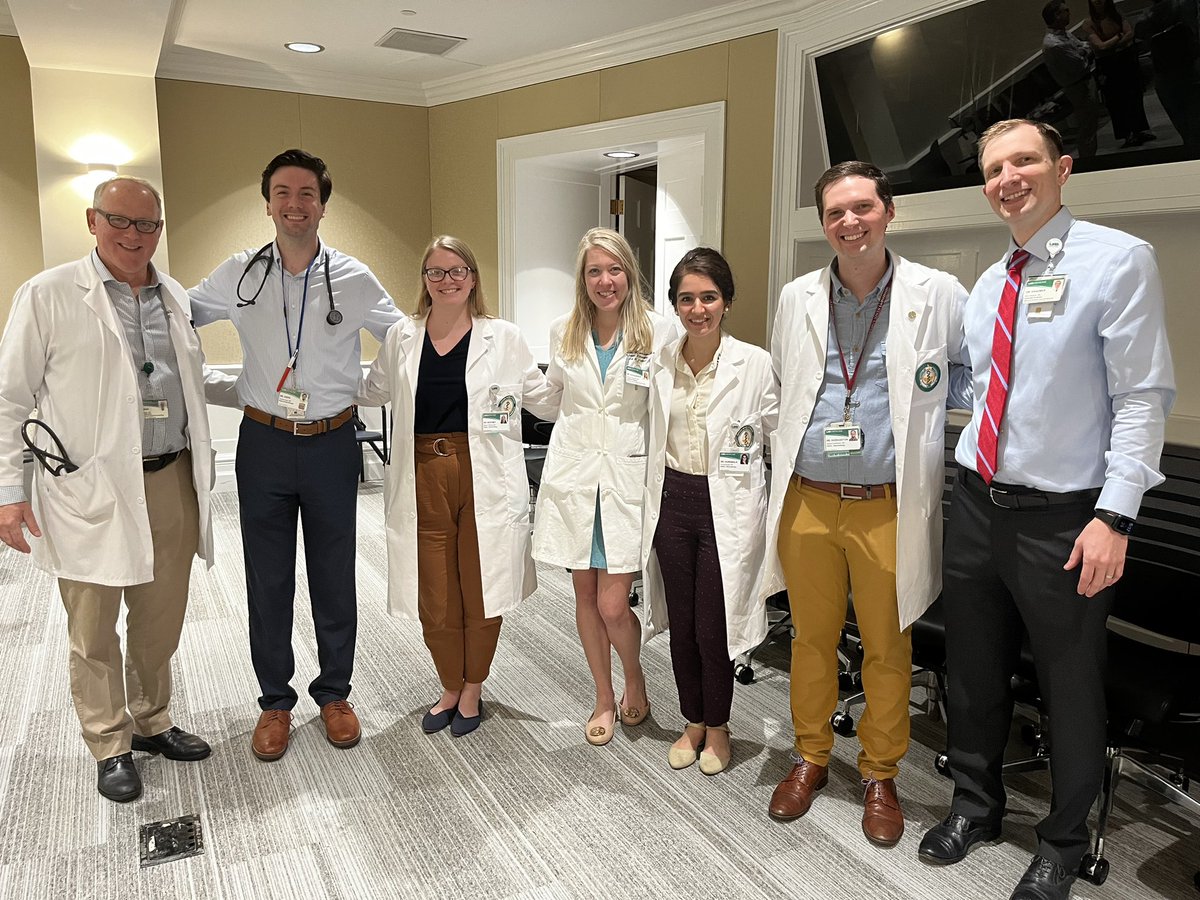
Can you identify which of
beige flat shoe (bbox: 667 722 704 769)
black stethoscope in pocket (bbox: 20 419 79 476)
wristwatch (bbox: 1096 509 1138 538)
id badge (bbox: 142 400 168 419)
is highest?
id badge (bbox: 142 400 168 419)

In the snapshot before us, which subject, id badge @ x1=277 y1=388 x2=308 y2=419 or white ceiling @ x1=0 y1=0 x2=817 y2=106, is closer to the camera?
id badge @ x1=277 y1=388 x2=308 y2=419

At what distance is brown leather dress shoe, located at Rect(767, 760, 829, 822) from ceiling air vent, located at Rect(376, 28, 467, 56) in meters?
4.57

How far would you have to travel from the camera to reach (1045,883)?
6.59 ft

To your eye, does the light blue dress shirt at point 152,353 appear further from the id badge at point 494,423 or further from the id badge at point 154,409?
the id badge at point 494,423

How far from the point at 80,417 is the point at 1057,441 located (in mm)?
2421

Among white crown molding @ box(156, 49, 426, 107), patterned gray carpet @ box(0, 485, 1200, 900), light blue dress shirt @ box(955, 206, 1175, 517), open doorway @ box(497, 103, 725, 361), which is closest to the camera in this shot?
light blue dress shirt @ box(955, 206, 1175, 517)

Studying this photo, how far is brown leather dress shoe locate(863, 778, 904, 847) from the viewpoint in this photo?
2.26 m

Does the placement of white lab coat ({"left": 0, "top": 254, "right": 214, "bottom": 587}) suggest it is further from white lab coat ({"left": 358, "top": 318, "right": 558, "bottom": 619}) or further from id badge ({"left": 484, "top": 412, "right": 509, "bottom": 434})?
id badge ({"left": 484, "top": 412, "right": 509, "bottom": 434})

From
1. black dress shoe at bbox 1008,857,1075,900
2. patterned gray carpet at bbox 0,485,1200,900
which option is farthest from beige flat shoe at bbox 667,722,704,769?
black dress shoe at bbox 1008,857,1075,900

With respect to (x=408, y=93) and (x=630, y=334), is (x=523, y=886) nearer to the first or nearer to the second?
(x=630, y=334)

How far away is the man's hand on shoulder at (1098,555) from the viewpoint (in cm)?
181

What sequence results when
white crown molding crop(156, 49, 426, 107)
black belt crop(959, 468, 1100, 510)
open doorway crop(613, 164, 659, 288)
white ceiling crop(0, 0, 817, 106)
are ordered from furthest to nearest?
open doorway crop(613, 164, 659, 288) → white crown molding crop(156, 49, 426, 107) → white ceiling crop(0, 0, 817, 106) → black belt crop(959, 468, 1100, 510)

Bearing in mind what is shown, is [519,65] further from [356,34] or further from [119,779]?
[119,779]

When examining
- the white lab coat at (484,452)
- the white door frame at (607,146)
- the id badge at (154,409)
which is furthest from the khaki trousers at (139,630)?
the white door frame at (607,146)
